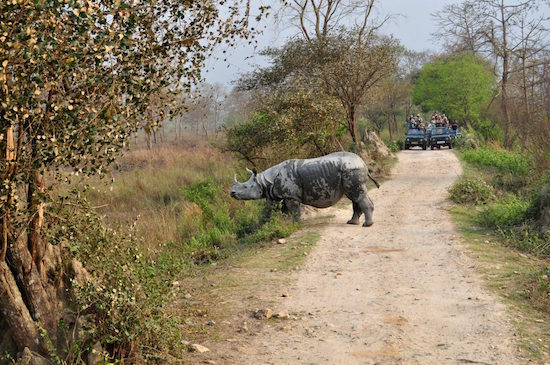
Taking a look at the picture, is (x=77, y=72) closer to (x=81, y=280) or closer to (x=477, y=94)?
(x=81, y=280)

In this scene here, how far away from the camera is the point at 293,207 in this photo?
43.8ft

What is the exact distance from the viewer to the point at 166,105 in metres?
5.90

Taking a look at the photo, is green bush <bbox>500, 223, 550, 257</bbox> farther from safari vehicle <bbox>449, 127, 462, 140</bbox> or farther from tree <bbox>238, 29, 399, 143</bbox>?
safari vehicle <bbox>449, 127, 462, 140</bbox>

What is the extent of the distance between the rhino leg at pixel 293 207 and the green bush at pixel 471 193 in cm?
498

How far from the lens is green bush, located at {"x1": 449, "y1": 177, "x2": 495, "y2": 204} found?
Answer: 52.5ft

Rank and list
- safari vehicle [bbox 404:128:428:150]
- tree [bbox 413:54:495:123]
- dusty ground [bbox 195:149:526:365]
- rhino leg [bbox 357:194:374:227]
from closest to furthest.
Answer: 1. dusty ground [bbox 195:149:526:365]
2. rhino leg [bbox 357:194:374:227]
3. safari vehicle [bbox 404:128:428:150]
4. tree [bbox 413:54:495:123]

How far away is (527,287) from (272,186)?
6131mm

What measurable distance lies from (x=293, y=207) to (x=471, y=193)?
18.1ft

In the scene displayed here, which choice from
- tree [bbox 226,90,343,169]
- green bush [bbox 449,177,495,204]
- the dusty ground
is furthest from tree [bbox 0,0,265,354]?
tree [bbox 226,90,343,169]

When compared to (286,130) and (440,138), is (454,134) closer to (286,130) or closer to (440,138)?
(440,138)

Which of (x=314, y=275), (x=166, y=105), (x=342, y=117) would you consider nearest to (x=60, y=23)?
(x=166, y=105)

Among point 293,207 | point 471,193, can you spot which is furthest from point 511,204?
point 293,207

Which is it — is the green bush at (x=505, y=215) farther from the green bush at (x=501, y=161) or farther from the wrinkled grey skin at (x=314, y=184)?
the green bush at (x=501, y=161)

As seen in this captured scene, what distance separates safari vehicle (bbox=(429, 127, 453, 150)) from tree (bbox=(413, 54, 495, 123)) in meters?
10.1
